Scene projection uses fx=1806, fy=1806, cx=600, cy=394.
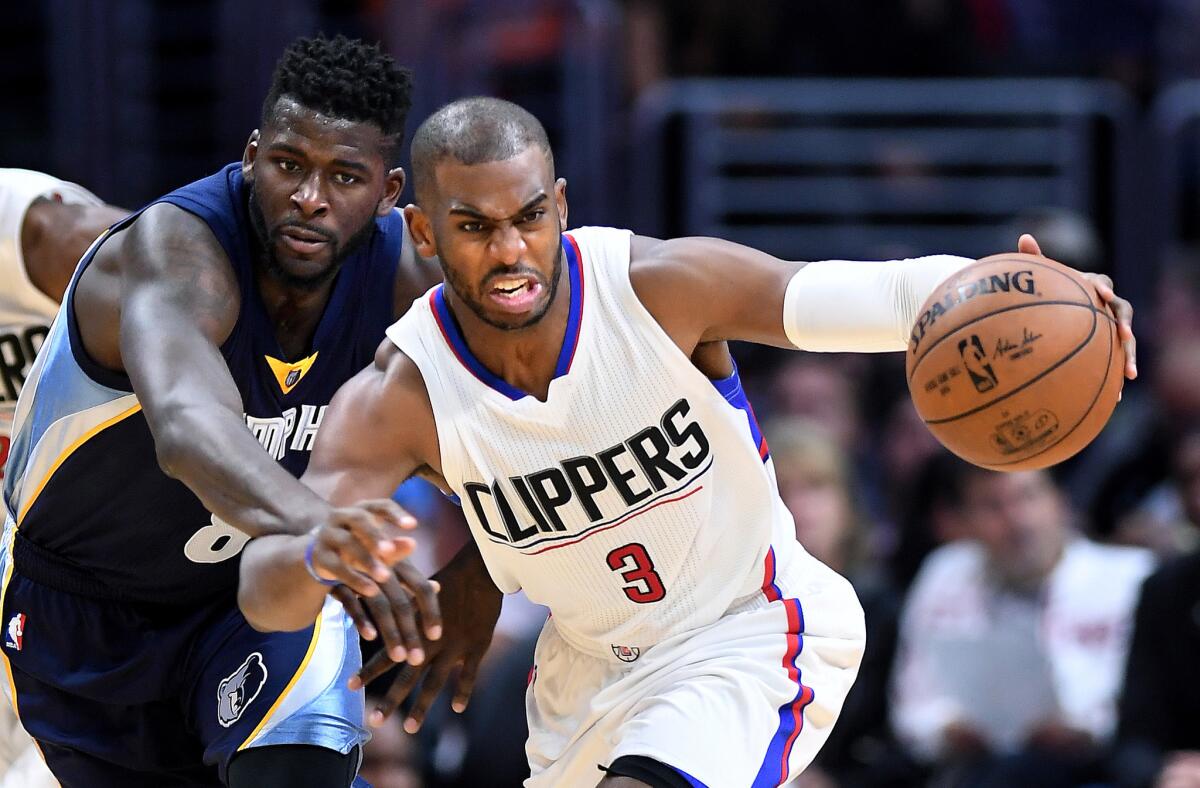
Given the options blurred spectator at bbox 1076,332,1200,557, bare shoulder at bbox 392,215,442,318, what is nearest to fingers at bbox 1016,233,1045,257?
bare shoulder at bbox 392,215,442,318

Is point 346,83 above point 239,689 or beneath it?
above

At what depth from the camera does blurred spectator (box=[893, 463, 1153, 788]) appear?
6586 millimetres

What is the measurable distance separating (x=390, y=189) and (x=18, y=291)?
1.27 m

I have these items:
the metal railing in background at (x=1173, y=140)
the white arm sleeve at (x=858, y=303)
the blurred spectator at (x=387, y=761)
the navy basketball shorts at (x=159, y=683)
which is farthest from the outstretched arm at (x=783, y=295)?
the metal railing in background at (x=1173, y=140)

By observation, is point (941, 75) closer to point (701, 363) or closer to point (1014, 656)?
point (1014, 656)

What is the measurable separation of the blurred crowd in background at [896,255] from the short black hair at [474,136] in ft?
10.00

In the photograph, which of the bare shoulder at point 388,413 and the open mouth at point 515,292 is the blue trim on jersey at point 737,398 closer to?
the open mouth at point 515,292

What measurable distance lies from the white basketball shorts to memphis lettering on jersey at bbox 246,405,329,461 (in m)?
0.77

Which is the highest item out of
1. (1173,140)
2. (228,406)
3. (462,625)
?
(228,406)

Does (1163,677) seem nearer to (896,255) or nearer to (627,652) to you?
(627,652)

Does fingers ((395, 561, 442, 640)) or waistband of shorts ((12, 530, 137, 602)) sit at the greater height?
fingers ((395, 561, 442, 640))

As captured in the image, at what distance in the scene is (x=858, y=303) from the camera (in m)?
3.95

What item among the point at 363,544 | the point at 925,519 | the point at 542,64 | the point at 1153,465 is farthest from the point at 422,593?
the point at 542,64

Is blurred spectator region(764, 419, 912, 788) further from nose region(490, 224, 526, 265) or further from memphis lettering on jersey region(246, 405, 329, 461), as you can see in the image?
nose region(490, 224, 526, 265)
